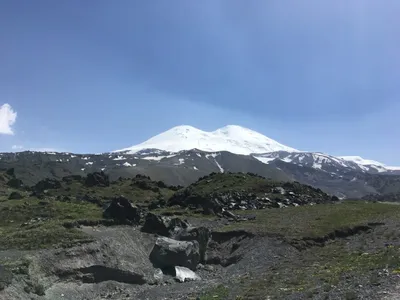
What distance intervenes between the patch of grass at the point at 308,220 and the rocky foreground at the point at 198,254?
0.51 feet

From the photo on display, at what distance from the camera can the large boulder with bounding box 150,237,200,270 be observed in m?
38.0

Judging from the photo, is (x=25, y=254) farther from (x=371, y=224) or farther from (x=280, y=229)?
(x=371, y=224)

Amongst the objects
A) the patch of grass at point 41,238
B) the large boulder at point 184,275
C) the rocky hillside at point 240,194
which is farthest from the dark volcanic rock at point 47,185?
the large boulder at point 184,275

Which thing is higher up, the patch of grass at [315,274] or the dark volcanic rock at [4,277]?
the patch of grass at [315,274]

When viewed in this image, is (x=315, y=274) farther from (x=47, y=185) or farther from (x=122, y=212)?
(x=47, y=185)

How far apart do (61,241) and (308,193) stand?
77.3 meters

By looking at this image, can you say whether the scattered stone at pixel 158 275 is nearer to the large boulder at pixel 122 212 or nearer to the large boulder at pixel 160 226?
the large boulder at pixel 160 226

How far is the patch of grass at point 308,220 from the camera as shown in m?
49.1

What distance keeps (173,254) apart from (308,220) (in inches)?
1105

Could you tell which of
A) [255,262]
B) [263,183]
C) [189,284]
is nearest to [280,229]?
[255,262]

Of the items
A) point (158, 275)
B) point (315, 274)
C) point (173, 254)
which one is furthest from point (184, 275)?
point (315, 274)

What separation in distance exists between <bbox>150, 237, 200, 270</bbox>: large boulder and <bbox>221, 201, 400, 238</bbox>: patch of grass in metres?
11.9

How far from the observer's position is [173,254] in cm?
3803

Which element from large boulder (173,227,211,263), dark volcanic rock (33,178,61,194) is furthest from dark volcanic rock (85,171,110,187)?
large boulder (173,227,211,263)
